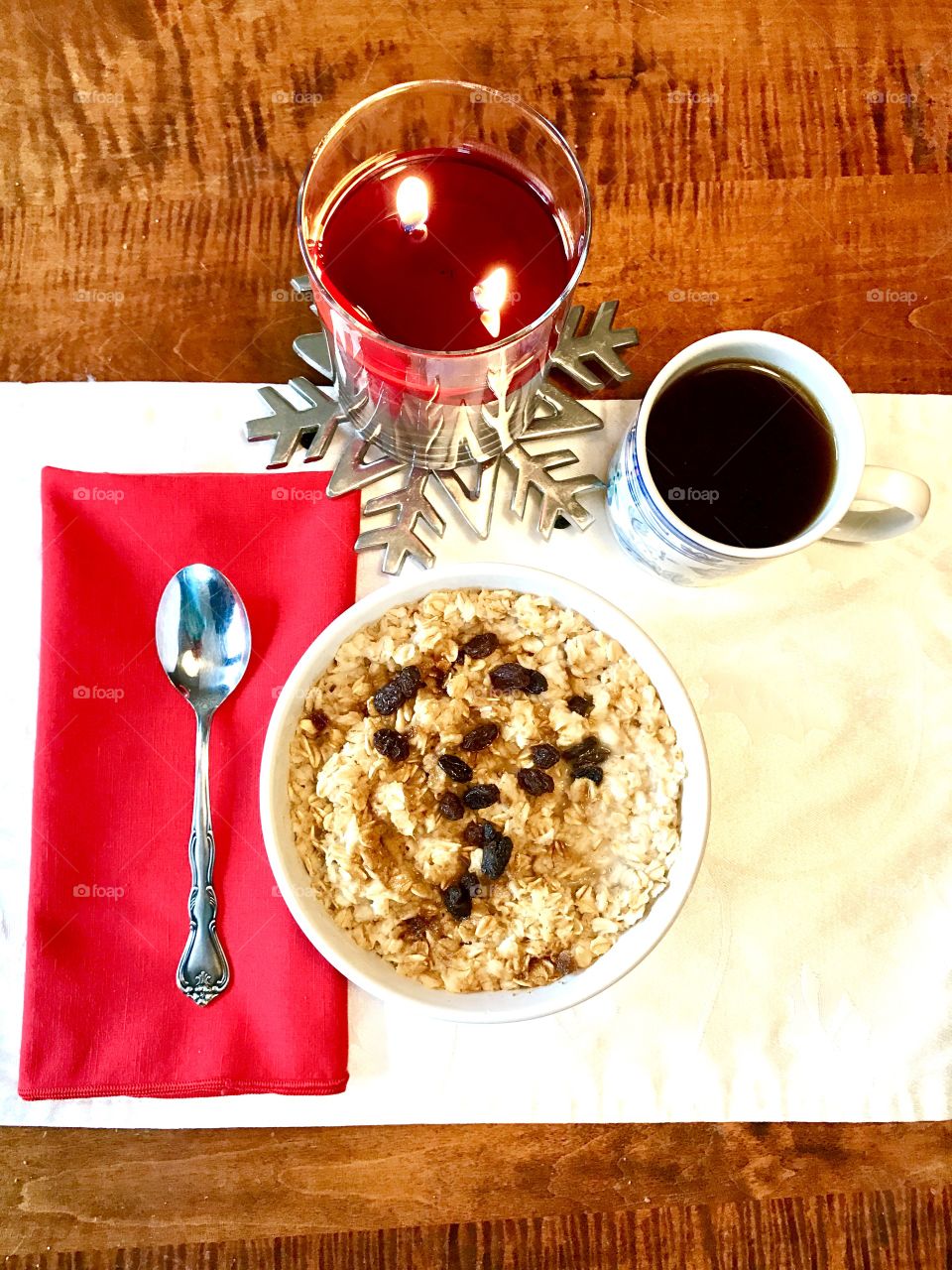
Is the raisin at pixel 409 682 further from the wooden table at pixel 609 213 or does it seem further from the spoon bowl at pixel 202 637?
the wooden table at pixel 609 213

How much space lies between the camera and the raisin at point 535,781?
0.91 meters

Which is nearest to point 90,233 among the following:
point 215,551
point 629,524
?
point 215,551

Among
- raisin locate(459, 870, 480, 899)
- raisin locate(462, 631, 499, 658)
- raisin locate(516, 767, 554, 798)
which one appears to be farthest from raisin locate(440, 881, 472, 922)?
raisin locate(462, 631, 499, 658)

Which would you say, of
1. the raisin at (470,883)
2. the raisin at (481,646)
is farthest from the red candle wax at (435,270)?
the raisin at (470,883)

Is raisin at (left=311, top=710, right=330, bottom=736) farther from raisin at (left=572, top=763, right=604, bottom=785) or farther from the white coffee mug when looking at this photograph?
the white coffee mug

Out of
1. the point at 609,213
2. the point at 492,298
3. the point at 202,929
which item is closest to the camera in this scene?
the point at 492,298

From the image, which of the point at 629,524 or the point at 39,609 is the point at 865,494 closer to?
the point at 629,524

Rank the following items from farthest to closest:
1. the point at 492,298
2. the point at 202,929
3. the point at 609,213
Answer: the point at 609,213
the point at 202,929
the point at 492,298

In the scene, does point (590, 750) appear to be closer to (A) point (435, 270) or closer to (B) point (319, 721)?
(B) point (319, 721)

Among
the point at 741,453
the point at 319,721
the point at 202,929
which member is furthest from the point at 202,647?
the point at 741,453

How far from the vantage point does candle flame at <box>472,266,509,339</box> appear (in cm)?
86

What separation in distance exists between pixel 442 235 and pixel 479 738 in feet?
1.48

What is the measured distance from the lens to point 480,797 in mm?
908

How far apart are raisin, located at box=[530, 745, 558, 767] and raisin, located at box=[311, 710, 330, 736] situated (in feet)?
0.65
